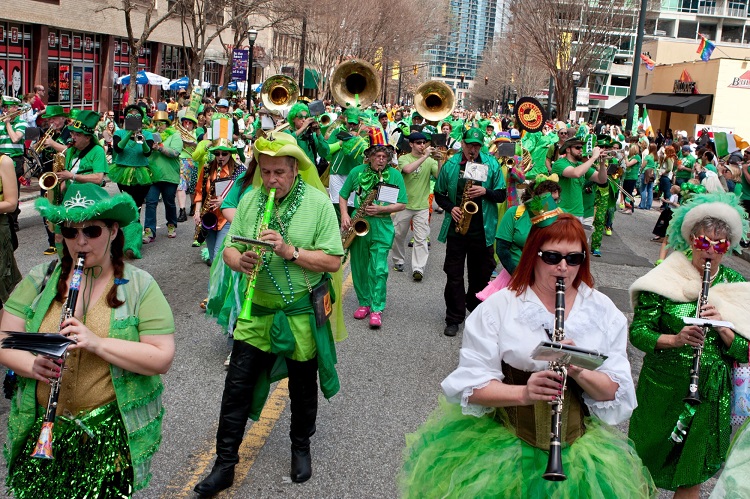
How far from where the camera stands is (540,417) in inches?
126

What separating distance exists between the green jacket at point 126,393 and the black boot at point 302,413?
4.61ft

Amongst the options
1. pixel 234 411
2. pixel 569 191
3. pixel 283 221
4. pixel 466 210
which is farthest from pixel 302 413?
pixel 569 191

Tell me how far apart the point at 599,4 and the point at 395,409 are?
36361mm

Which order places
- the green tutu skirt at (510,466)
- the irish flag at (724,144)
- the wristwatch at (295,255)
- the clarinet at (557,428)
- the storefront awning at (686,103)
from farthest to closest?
the storefront awning at (686,103), the irish flag at (724,144), the wristwatch at (295,255), the green tutu skirt at (510,466), the clarinet at (557,428)

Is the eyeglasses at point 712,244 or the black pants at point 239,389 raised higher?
the eyeglasses at point 712,244

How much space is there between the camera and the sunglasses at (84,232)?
3230mm

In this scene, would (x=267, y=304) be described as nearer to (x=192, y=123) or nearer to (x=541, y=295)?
(x=541, y=295)

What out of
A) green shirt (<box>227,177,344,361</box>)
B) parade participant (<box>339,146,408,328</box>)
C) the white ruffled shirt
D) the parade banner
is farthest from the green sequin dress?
the parade banner

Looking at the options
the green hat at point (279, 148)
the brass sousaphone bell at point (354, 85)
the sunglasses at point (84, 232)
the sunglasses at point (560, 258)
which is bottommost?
the sunglasses at point (84, 232)

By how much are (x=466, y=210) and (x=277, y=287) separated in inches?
151

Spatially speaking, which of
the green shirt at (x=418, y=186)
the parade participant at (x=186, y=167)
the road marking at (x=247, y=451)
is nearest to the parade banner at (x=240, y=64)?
the parade participant at (x=186, y=167)

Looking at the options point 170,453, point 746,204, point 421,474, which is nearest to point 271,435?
point 170,453

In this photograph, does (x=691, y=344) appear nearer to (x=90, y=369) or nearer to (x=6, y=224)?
(x=90, y=369)

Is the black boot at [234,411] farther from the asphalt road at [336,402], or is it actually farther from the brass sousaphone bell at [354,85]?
the brass sousaphone bell at [354,85]
